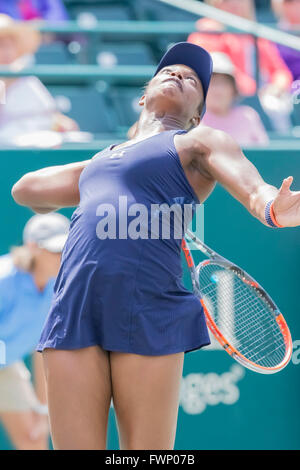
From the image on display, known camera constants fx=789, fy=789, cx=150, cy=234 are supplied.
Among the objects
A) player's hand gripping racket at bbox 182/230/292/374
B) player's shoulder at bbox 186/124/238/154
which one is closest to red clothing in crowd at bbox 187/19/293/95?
player's hand gripping racket at bbox 182/230/292/374

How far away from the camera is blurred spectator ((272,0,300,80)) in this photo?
5.50 m

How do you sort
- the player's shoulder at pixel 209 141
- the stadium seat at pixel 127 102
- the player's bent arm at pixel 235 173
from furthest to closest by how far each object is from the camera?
the stadium seat at pixel 127 102 < the player's shoulder at pixel 209 141 < the player's bent arm at pixel 235 173

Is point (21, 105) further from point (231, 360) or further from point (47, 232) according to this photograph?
point (231, 360)

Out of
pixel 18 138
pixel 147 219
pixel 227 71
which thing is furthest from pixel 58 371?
pixel 227 71

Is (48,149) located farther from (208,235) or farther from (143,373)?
(143,373)

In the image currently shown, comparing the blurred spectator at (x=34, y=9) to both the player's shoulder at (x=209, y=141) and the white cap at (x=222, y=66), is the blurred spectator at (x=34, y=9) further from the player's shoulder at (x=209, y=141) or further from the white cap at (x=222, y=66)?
the player's shoulder at (x=209, y=141)

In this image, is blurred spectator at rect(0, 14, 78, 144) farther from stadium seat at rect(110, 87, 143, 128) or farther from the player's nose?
the player's nose

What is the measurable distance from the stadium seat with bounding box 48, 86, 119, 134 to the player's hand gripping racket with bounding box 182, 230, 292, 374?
1883mm

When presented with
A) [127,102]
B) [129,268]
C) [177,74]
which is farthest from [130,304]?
[127,102]

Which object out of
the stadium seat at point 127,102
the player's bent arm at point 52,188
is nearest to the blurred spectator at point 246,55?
the stadium seat at point 127,102

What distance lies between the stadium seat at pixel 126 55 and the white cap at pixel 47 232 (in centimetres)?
237

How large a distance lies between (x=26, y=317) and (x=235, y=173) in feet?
6.76

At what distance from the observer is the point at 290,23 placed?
5.95 m

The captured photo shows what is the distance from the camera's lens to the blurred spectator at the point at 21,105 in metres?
4.65
